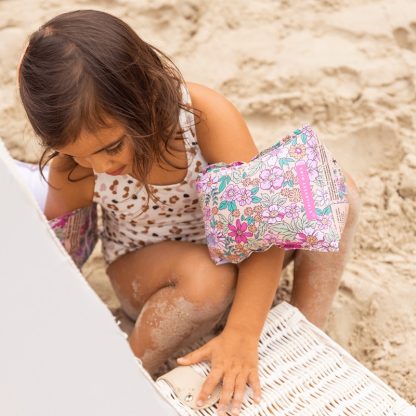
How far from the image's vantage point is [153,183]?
4.31 ft

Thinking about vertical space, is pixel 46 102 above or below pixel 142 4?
above

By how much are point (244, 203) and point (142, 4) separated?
1.09 meters

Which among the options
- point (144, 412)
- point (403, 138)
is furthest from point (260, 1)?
point (144, 412)

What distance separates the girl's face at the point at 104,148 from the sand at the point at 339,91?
553 mm

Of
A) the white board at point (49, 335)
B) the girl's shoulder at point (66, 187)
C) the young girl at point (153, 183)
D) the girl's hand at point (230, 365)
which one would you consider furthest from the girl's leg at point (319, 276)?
the white board at point (49, 335)

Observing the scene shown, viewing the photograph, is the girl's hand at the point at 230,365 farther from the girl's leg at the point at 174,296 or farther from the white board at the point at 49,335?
the white board at the point at 49,335

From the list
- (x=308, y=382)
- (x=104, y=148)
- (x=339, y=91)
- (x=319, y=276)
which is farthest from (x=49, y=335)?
(x=339, y=91)

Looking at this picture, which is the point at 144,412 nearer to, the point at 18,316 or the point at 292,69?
the point at 18,316

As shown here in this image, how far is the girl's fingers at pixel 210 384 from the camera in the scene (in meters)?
1.13

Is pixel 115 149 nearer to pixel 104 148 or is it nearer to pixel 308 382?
pixel 104 148

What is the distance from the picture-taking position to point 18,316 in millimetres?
786

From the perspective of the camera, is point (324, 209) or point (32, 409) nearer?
point (32, 409)

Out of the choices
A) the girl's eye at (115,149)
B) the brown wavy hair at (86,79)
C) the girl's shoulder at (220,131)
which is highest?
the brown wavy hair at (86,79)

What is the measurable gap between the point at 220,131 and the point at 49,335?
1.86ft
